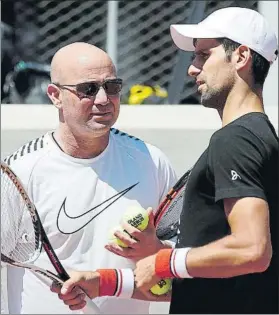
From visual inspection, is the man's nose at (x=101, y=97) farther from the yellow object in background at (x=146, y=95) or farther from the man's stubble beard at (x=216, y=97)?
the yellow object in background at (x=146, y=95)

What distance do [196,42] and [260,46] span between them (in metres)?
0.24

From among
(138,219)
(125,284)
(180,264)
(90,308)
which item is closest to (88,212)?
(90,308)

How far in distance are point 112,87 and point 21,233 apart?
642 mm

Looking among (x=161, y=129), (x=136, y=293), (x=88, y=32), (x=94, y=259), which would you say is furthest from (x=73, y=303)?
(x=88, y=32)

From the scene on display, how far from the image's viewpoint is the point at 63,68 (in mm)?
3900

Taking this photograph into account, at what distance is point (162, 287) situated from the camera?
11.3 feet

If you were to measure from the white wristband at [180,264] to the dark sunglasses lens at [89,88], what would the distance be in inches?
39.0

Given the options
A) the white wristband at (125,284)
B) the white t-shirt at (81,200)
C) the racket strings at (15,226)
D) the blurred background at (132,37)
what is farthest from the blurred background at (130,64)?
the white wristband at (125,284)

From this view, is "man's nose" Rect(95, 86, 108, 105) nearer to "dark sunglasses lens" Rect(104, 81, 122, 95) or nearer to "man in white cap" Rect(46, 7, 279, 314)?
"dark sunglasses lens" Rect(104, 81, 122, 95)

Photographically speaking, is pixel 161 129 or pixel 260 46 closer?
pixel 260 46

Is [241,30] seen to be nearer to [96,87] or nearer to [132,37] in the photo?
[96,87]

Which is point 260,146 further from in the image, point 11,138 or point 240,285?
point 11,138

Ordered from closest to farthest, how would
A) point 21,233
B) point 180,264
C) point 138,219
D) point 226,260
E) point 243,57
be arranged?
point 226,260 → point 180,264 → point 243,57 → point 138,219 → point 21,233

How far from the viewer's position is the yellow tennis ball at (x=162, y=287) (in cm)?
342
